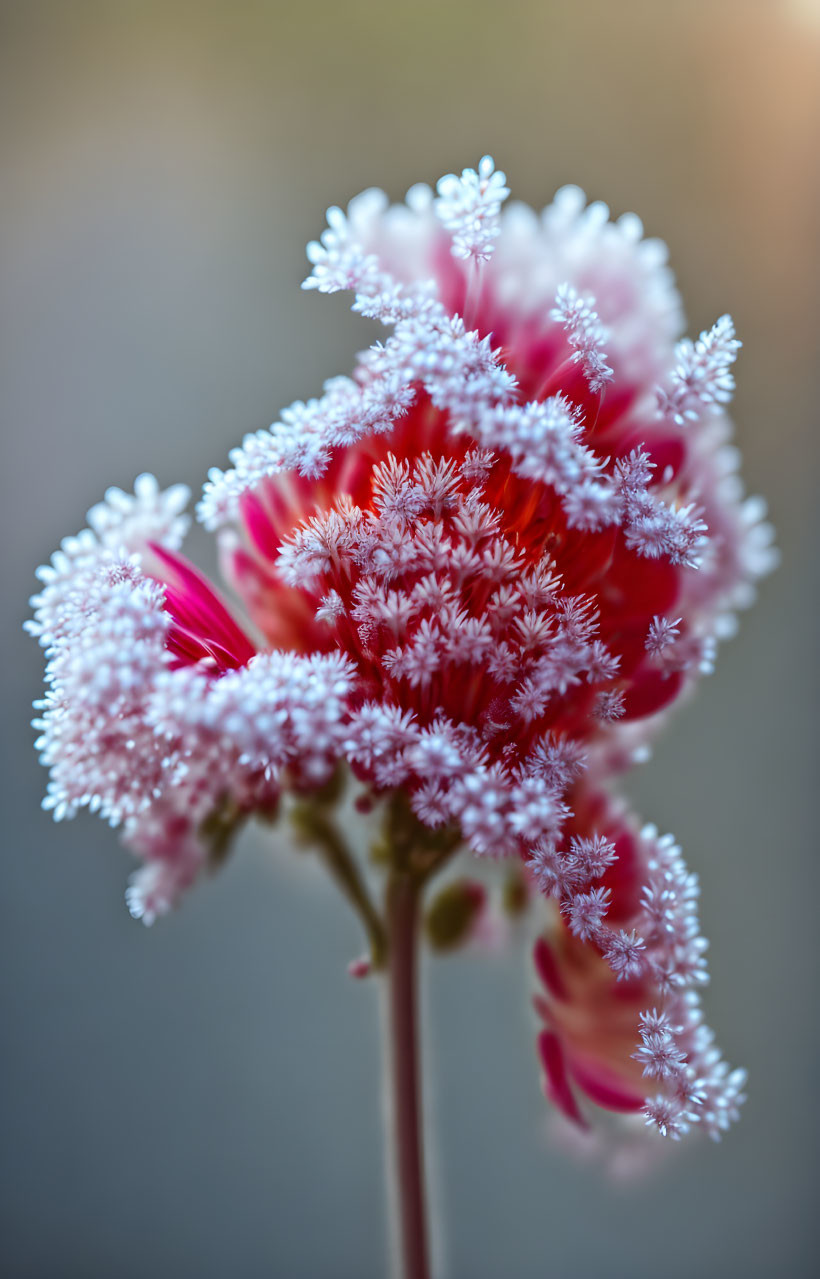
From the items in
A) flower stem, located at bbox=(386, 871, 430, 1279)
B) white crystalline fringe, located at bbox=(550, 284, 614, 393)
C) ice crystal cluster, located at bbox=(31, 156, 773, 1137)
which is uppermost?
white crystalline fringe, located at bbox=(550, 284, 614, 393)

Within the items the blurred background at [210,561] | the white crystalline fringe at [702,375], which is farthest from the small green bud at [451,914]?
the white crystalline fringe at [702,375]

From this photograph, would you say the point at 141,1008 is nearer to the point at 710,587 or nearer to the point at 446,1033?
the point at 446,1033

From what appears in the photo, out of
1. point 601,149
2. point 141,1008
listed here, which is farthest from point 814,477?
point 141,1008

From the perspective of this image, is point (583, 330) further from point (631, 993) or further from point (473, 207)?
point (631, 993)

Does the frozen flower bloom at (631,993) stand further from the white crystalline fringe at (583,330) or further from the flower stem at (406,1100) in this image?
the white crystalline fringe at (583,330)

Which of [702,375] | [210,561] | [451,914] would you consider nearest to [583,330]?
[702,375]

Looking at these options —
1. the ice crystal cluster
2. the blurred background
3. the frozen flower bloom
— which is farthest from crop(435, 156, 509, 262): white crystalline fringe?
the blurred background

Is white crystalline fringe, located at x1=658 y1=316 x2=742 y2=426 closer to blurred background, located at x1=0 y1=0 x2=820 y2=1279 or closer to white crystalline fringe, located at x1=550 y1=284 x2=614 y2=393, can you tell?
white crystalline fringe, located at x1=550 y1=284 x2=614 y2=393
